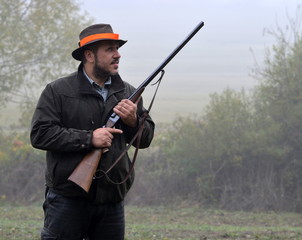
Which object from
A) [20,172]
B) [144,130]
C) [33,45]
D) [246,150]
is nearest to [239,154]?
[246,150]

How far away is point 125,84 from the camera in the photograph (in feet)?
14.1

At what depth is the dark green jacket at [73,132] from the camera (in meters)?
3.88

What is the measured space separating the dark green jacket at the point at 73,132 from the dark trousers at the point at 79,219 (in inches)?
2.6

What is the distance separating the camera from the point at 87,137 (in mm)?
3887

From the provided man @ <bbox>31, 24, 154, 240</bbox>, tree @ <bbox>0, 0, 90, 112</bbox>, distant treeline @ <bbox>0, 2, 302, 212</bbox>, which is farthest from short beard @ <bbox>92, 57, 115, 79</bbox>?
tree @ <bbox>0, 0, 90, 112</bbox>

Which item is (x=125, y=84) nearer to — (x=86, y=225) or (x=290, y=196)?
(x=86, y=225)

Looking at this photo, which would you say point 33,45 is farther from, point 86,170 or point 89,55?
point 86,170

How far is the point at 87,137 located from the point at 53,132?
223mm

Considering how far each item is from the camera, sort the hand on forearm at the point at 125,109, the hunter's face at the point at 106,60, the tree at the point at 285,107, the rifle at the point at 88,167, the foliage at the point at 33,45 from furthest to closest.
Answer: the foliage at the point at 33,45 → the tree at the point at 285,107 → the hunter's face at the point at 106,60 → the hand on forearm at the point at 125,109 → the rifle at the point at 88,167

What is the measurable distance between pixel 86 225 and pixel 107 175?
0.37m

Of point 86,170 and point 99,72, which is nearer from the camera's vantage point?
point 86,170

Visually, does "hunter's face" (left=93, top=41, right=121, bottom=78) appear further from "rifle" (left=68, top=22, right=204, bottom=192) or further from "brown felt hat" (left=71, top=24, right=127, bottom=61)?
"rifle" (left=68, top=22, right=204, bottom=192)

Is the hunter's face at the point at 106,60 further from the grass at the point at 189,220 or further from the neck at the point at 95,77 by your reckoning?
the grass at the point at 189,220

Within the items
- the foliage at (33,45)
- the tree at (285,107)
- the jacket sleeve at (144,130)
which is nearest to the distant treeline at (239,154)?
the tree at (285,107)
